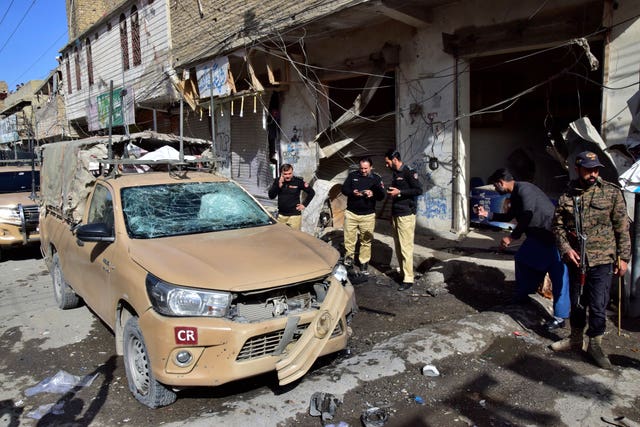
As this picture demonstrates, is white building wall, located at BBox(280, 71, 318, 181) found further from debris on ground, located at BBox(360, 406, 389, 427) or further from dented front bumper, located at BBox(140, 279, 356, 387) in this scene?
debris on ground, located at BBox(360, 406, 389, 427)

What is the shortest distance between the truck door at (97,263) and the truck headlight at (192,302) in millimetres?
995

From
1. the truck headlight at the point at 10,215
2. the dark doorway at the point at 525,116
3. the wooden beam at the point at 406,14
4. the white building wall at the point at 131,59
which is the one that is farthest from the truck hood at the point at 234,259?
the white building wall at the point at 131,59

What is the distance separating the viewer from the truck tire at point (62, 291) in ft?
19.6

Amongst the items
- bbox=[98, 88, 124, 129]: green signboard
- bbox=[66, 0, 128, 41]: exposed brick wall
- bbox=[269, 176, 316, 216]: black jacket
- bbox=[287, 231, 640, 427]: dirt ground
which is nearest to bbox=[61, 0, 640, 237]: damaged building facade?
bbox=[269, 176, 316, 216]: black jacket

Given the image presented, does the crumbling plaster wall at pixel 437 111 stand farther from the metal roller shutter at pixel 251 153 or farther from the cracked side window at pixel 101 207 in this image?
the cracked side window at pixel 101 207

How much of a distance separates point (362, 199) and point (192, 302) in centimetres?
412

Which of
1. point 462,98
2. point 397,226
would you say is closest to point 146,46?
point 462,98

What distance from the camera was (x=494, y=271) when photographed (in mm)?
6586

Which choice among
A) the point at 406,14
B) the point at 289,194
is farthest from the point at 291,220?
the point at 406,14

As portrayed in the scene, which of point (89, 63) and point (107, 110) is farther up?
point (89, 63)

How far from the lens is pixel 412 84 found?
28.9 ft

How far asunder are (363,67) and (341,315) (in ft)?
22.9

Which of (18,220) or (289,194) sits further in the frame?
(18,220)

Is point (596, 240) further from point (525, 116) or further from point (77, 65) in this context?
point (77, 65)
